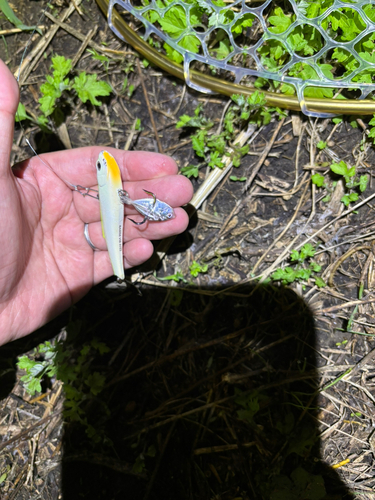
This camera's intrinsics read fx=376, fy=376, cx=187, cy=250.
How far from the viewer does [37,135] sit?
3.31 m

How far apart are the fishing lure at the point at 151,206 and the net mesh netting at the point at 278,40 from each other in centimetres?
110

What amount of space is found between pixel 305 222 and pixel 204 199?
799 mm

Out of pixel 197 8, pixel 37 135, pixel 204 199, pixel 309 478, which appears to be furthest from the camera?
pixel 37 135

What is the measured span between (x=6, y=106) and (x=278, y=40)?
1892 mm

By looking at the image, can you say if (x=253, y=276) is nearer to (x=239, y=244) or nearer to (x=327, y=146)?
(x=239, y=244)

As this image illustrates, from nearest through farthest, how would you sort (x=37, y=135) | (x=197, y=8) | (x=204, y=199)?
(x=197, y=8) → (x=204, y=199) → (x=37, y=135)

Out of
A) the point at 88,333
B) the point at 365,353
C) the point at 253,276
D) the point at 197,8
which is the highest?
the point at 197,8

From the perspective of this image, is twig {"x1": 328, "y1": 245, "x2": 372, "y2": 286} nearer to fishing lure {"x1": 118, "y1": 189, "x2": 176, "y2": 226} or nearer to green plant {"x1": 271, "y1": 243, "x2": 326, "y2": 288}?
green plant {"x1": 271, "y1": 243, "x2": 326, "y2": 288}

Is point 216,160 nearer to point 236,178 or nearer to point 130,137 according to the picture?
point 236,178

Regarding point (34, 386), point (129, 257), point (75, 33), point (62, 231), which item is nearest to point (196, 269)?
point (129, 257)

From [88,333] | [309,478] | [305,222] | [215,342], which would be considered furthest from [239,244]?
[309,478]

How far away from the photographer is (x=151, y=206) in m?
2.47

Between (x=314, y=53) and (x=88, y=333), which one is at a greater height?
(x=314, y=53)

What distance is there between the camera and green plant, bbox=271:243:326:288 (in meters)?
2.78
